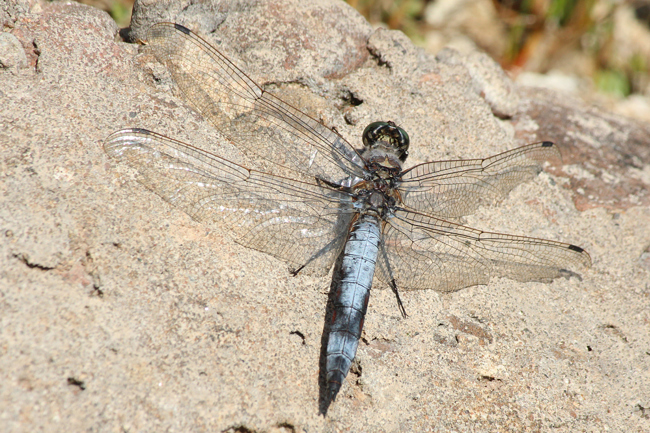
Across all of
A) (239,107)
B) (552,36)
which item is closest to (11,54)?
(239,107)

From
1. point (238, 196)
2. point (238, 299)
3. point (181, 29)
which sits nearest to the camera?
point (238, 299)

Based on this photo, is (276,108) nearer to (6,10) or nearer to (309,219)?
(309,219)

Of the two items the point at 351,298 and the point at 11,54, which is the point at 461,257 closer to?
the point at 351,298

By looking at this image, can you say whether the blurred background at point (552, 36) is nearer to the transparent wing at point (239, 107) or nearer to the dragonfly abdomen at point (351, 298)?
the transparent wing at point (239, 107)

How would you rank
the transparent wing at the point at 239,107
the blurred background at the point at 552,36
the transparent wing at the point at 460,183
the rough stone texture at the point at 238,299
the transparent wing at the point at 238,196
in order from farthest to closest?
the blurred background at the point at 552,36
the transparent wing at the point at 460,183
the transparent wing at the point at 239,107
the transparent wing at the point at 238,196
the rough stone texture at the point at 238,299

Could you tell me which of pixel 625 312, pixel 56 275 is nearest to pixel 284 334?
pixel 56 275

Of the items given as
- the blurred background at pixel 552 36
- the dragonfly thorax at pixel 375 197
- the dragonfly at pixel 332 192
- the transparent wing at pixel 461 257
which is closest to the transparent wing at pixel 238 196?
the dragonfly at pixel 332 192

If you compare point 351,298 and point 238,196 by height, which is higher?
point 238,196

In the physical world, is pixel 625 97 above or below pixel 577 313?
above
